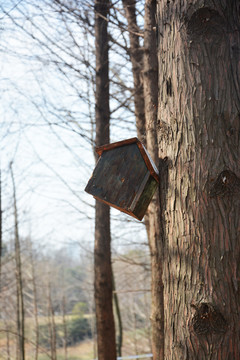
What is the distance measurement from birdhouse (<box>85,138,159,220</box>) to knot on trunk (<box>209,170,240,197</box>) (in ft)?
1.36

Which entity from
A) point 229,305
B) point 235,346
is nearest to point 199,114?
point 229,305

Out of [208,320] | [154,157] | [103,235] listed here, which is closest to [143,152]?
[208,320]

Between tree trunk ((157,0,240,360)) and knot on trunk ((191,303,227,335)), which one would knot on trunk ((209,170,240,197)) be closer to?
tree trunk ((157,0,240,360))

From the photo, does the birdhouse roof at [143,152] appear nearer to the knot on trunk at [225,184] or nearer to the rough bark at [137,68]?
the knot on trunk at [225,184]

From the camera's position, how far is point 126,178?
2053 millimetres

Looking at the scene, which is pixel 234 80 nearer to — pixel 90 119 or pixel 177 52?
pixel 177 52

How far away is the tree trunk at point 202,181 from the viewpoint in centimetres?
157

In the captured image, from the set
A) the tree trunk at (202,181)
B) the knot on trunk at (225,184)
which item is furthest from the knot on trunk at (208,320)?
the knot on trunk at (225,184)

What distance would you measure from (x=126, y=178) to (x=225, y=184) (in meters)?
0.62

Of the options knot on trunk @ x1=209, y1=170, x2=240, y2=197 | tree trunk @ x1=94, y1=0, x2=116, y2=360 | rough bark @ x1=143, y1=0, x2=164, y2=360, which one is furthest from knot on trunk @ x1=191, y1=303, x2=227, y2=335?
tree trunk @ x1=94, y1=0, x2=116, y2=360

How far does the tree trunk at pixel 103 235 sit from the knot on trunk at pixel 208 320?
385 cm

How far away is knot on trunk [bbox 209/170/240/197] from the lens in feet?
5.32

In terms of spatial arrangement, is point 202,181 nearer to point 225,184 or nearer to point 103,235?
point 225,184

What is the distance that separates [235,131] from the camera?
1669mm
